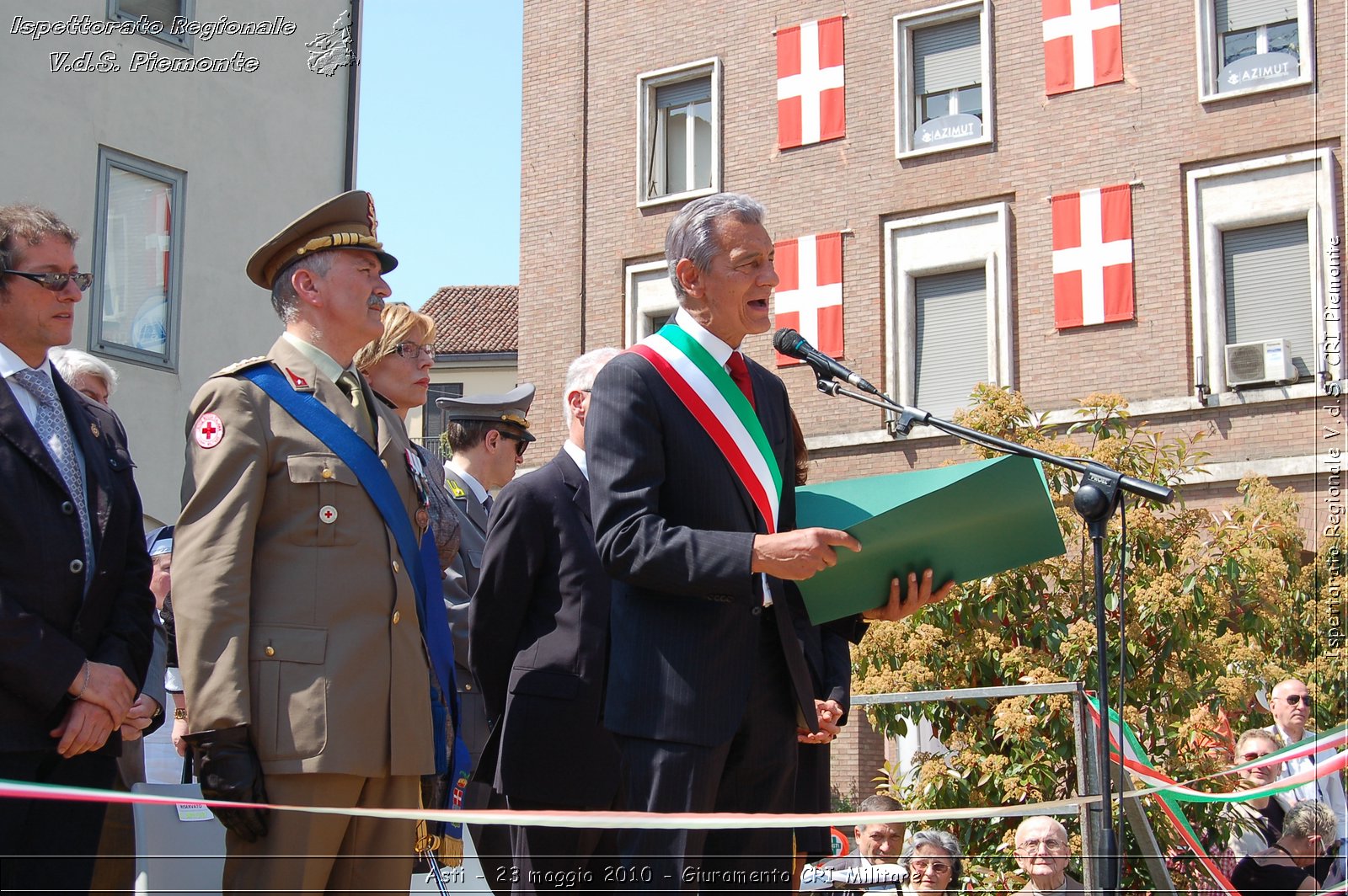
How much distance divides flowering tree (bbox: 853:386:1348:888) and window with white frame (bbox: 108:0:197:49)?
10128 mm

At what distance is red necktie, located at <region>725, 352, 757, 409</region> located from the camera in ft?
12.7

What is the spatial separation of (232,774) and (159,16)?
1524 centimetres

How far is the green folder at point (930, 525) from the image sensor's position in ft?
11.3

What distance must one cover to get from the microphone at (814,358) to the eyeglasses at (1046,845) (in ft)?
8.60

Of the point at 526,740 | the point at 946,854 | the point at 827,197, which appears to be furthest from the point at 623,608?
the point at 827,197

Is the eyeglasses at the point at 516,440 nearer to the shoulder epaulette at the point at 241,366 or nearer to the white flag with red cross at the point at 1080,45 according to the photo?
the shoulder epaulette at the point at 241,366

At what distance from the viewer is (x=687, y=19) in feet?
77.3

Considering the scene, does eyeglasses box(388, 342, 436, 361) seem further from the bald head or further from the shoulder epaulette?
the bald head

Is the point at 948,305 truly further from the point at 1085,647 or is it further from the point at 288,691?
the point at 288,691

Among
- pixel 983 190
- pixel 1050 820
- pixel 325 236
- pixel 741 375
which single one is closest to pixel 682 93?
pixel 983 190

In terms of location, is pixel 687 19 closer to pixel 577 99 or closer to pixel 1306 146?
pixel 577 99

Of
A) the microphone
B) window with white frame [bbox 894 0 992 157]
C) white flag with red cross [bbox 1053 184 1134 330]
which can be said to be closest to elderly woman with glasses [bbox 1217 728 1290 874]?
the microphone

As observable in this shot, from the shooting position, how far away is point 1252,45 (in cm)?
1886

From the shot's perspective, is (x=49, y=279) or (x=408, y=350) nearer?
(x=49, y=279)
